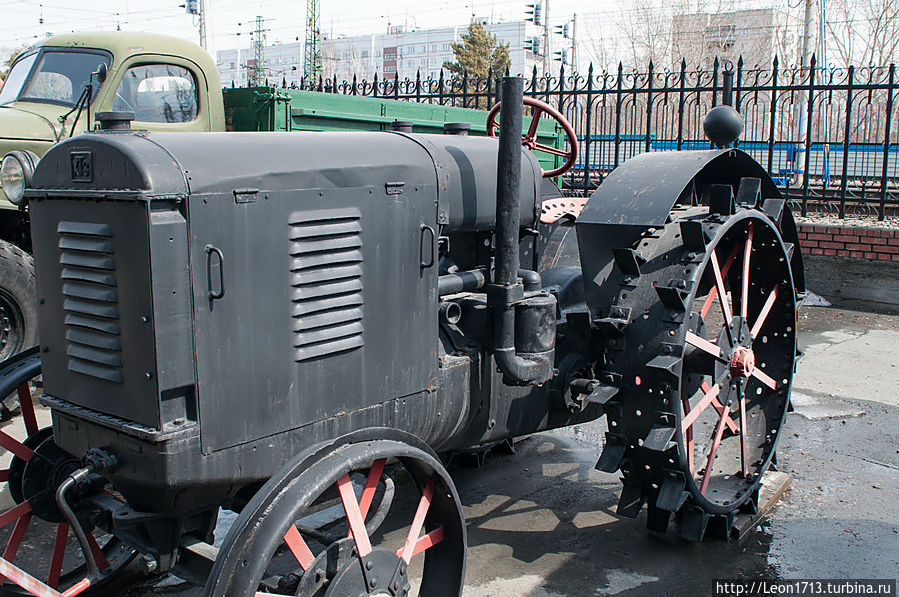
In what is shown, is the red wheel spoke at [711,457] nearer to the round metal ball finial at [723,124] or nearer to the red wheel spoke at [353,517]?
Result: the round metal ball finial at [723,124]

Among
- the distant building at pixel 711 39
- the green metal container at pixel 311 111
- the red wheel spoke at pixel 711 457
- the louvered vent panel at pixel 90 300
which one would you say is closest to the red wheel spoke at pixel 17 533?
the louvered vent panel at pixel 90 300

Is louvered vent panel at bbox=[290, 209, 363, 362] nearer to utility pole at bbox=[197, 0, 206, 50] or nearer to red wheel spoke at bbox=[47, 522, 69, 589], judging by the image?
red wheel spoke at bbox=[47, 522, 69, 589]

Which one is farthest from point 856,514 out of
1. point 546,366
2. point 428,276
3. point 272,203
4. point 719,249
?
point 272,203

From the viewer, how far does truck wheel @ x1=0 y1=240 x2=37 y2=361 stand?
5.02 m

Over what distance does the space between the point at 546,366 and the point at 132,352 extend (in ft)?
4.52

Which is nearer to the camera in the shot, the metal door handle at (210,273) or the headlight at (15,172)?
the metal door handle at (210,273)

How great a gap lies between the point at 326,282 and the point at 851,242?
7080 mm

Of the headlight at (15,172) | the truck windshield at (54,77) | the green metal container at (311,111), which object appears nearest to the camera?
the headlight at (15,172)

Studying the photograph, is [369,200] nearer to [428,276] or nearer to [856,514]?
[428,276]

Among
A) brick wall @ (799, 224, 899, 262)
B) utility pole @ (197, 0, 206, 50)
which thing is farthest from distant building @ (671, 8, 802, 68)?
brick wall @ (799, 224, 899, 262)

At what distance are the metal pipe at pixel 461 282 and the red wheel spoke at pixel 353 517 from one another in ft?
2.57

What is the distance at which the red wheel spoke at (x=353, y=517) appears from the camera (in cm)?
213

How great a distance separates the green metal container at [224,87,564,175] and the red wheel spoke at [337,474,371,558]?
4.84 meters

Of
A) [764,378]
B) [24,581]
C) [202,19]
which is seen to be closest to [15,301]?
[24,581]
